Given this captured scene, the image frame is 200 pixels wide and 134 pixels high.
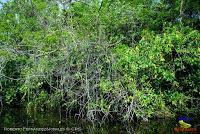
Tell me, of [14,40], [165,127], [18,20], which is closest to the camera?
[165,127]

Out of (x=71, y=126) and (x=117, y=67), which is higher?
(x=117, y=67)

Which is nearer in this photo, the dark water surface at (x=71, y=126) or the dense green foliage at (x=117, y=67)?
the dark water surface at (x=71, y=126)

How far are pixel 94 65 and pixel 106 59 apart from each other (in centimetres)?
44

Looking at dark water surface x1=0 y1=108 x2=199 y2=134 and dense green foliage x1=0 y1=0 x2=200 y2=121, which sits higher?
dense green foliage x1=0 y1=0 x2=200 y2=121

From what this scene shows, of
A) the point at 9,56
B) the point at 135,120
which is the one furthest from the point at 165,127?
the point at 9,56

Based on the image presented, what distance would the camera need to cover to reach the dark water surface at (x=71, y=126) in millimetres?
11148

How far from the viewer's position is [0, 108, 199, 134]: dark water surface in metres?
11.1

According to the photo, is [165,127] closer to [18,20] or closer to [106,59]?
[106,59]

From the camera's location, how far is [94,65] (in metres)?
12.6

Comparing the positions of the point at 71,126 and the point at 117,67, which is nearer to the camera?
the point at 71,126

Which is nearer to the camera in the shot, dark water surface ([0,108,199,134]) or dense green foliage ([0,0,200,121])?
dark water surface ([0,108,199,134])

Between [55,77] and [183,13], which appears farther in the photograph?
[183,13]

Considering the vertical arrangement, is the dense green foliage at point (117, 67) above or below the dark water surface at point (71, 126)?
above

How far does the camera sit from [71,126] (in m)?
12.1
